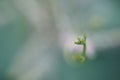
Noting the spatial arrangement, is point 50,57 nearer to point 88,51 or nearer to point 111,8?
point 88,51

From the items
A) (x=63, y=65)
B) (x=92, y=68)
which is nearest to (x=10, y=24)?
(x=63, y=65)

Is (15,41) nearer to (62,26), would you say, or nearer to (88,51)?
(62,26)

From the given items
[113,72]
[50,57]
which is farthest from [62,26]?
[113,72]

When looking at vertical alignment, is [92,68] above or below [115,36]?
below

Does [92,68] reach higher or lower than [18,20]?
lower

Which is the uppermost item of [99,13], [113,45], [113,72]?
[99,13]
